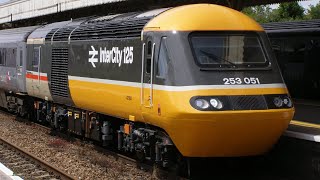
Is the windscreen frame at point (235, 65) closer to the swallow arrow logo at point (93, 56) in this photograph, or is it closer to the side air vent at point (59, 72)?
the swallow arrow logo at point (93, 56)

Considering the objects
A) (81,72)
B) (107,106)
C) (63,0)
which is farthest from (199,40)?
(63,0)

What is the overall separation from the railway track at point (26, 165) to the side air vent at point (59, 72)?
5.30 feet

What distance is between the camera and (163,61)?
25.6ft

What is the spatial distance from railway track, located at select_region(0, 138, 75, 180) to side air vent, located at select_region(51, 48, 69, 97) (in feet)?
5.30

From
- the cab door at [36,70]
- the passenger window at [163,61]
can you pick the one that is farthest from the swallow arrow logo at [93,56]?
the cab door at [36,70]

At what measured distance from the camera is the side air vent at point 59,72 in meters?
11.5

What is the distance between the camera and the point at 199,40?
768cm

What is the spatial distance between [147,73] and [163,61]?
53 cm

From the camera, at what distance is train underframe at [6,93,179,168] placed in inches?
325

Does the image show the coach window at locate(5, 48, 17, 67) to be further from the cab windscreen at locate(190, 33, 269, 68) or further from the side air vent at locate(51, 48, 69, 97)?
the cab windscreen at locate(190, 33, 269, 68)

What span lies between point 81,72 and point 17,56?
569 centimetres

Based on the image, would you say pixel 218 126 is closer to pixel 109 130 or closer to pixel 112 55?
pixel 112 55

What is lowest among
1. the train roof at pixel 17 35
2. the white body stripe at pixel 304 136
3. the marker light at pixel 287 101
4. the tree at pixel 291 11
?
the white body stripe at pixel 304 136

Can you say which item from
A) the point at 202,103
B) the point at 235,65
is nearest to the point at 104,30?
the point at 235,65
